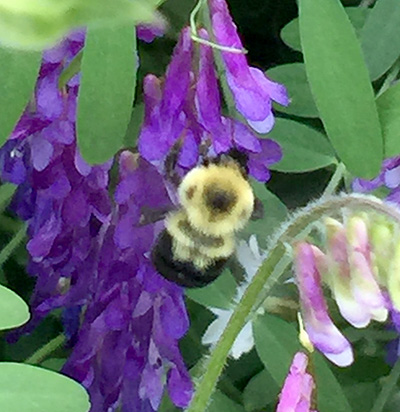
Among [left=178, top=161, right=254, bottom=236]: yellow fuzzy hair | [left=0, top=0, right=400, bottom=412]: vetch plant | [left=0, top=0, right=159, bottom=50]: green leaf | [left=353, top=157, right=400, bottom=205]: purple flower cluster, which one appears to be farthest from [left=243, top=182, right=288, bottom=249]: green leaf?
[left=0, top=0, right=159, bottom=50]: green leaf

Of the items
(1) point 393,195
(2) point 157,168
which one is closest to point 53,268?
(2) point 157,168

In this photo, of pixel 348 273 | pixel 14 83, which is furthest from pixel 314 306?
pixel 14 83

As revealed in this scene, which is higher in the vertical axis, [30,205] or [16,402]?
[16,402]

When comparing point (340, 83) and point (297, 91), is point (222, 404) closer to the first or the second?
point (297, 91)

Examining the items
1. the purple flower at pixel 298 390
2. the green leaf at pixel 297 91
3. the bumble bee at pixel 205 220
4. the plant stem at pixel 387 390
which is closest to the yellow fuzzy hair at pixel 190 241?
the bumble bee at pixel 205 220

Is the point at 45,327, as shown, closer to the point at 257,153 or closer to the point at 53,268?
the point at 53,268

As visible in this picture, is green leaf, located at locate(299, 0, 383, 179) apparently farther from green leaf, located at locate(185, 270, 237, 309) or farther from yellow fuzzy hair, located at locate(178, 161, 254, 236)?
green leaf, located at locate(185, 270, 237, 309)
